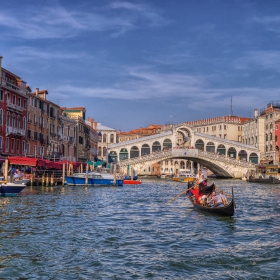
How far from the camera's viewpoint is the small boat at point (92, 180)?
3155 cm

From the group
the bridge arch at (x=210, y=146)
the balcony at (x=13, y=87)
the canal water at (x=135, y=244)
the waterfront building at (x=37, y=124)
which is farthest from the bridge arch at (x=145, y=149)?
the canal water at (x=135, y=244)

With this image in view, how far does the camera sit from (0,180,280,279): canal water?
8234 mm

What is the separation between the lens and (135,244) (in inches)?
410

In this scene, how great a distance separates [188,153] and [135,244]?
40.6 m

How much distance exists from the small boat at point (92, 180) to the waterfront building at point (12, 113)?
3.78 metres

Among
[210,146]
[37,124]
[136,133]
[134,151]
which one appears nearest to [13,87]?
[37,124]

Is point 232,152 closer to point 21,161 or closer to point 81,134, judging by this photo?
point 81,134

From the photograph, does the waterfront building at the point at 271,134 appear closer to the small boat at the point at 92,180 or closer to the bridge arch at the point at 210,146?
the bridge arch at the point at 210,146

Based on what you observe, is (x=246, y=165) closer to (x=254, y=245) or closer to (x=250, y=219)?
(x=250, y=219)

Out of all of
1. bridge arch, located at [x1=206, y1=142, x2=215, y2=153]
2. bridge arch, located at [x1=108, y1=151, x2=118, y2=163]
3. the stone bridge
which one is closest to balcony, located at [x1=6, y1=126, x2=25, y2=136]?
the stone bridge

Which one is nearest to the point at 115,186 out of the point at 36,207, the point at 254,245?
the point at 36,207

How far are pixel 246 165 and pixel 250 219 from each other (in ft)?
127

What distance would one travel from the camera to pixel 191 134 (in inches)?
2224

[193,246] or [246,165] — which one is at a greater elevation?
[246,165]
